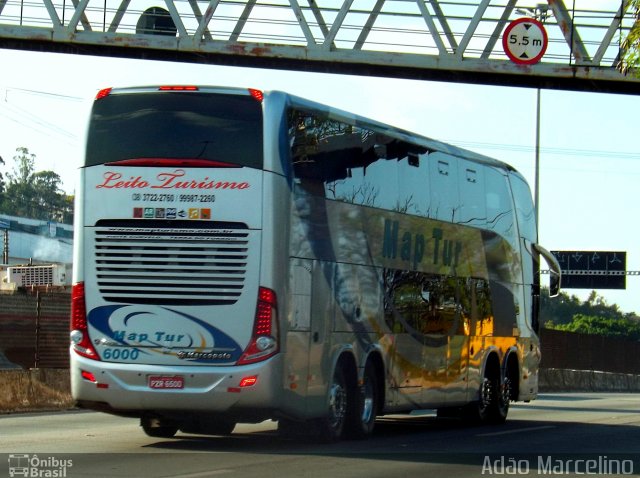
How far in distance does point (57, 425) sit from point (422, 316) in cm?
554

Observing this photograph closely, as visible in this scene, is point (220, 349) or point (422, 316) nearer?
point (220, 349)

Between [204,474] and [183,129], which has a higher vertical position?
[183,129]

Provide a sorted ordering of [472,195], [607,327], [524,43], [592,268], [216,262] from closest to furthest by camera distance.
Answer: [216,262]
[524,43]
[472,195]
[592,268]
[607,327]

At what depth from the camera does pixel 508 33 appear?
20094 mm

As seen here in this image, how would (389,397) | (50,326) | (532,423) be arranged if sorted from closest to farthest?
(389,397) < (532,423) < (50,326)

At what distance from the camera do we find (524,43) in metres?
20.1

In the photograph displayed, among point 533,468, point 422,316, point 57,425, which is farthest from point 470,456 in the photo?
point 57,425

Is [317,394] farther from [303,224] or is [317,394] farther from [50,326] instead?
[50,326]

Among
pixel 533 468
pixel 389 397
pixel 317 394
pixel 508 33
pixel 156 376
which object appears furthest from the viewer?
pixel 508 33

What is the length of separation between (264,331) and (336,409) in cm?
214

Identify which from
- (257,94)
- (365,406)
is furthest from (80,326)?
(365,406)

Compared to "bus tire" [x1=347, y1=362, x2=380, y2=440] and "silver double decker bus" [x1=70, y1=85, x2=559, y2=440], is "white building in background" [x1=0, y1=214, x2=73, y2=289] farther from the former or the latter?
"silver double decker bus" [x1=70, y1=85, x2=559, y2=440]
